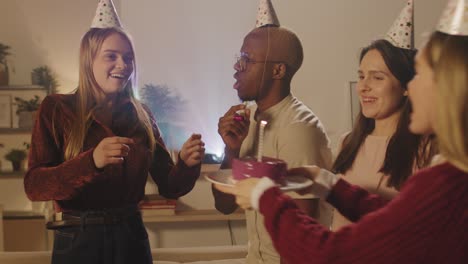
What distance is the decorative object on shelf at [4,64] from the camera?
3234mm

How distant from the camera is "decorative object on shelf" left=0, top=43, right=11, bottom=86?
3.23 m

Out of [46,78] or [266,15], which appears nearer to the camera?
[266,15]

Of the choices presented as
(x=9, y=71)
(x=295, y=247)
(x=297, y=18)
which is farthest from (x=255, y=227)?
(x=9, y=71)

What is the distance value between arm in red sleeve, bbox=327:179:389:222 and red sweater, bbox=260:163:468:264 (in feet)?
0.86

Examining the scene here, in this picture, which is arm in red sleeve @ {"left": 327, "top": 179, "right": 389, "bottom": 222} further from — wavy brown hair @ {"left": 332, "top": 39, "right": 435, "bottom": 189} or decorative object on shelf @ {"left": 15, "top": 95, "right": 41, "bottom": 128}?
decorative object on shelf @ {"left": 15, "top": 95, "right": 41, "bottom": 128}

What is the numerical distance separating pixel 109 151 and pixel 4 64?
2.44m

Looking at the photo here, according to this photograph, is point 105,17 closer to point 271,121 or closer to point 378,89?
point 271,121

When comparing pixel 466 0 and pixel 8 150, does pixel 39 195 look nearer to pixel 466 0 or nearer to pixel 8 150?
pixel 466 0

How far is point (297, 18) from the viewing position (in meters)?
2.38

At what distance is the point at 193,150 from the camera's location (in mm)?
1363

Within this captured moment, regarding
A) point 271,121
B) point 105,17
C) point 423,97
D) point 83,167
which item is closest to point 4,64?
point 105,17

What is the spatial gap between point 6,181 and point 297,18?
2.28m

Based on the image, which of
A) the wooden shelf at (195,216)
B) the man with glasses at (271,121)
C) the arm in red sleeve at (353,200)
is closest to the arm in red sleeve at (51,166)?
the man with glasses at (271,121)

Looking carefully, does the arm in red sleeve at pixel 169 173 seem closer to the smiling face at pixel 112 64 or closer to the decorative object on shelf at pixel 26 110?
the smiling face at pixel 112 64
